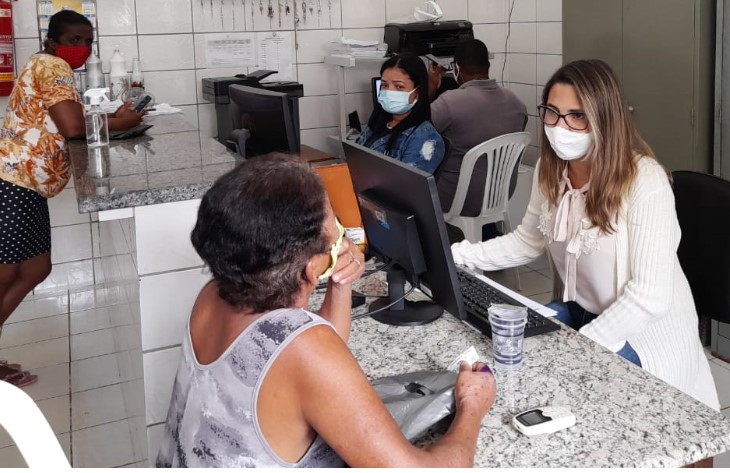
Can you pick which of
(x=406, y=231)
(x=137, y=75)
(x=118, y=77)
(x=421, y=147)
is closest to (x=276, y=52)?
(x=137, y=75)

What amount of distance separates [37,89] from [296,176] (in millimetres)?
2186

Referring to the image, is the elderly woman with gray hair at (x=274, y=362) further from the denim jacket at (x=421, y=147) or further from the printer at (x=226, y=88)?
the printer at (x=226, y=88)

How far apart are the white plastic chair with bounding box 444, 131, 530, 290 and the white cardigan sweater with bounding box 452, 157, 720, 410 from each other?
1.95 meters

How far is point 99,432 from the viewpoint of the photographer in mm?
2893

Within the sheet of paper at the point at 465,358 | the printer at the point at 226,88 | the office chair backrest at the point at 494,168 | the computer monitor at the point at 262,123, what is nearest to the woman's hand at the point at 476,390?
the sheet of paper at the point at 465,358

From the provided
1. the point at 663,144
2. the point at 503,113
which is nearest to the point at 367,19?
the point at 503,113

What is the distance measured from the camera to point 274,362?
102cm

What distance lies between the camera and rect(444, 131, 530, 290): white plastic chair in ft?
12.4

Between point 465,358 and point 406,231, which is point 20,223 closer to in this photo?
point 406,231

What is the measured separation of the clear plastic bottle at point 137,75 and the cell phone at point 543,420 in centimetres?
345

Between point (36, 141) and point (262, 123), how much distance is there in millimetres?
1141

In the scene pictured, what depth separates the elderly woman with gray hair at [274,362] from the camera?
3.29 ft

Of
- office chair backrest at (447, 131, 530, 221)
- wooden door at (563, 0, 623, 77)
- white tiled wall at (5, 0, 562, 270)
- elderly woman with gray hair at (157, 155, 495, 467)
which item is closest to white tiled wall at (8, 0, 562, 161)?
white tiled wall at (5, 0, 562, 270)

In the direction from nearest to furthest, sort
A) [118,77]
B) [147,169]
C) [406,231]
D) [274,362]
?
[274,362] < [406,231] < [147,169] < [118,77]
